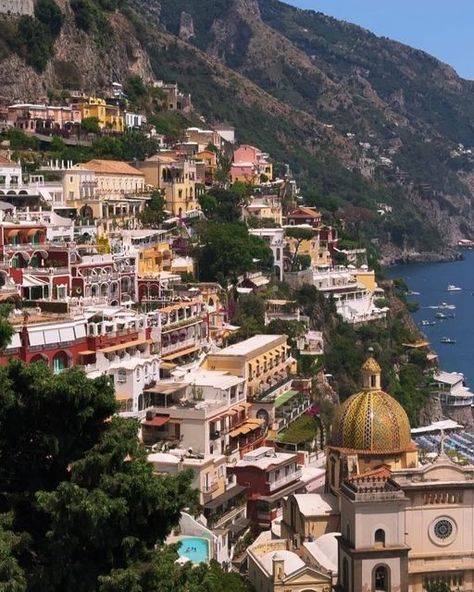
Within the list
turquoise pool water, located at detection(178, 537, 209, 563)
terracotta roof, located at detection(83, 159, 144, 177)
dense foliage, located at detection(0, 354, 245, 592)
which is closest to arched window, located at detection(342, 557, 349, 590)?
turquoise pool water, located at detection(178, 537, 209, 563)

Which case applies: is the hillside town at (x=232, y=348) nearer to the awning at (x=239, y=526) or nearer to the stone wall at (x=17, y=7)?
the awning at (x=239, y=526)

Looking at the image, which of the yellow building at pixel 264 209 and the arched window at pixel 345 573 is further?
the yellow building at pixel 264 209

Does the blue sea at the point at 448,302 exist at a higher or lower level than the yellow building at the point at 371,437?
A: lower

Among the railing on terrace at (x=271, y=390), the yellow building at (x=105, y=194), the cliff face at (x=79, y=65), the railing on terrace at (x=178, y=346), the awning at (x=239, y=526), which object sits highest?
the cliff face at (x=79, y=65)

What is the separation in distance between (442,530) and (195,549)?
5.29m

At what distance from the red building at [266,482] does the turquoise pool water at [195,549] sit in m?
5.59

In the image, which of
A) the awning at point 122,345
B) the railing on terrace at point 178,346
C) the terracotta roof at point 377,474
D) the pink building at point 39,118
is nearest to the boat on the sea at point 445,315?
the pink building at point 39,118

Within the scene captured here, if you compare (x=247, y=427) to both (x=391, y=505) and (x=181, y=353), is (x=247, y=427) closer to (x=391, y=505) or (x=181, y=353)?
(x=181, y=353)

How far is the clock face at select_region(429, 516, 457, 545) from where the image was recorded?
28.2 metres

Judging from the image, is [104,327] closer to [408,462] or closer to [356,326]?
[408,462]

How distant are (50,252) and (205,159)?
31.9 meters

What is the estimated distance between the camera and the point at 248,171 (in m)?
81.1

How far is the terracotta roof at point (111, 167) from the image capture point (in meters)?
61.1

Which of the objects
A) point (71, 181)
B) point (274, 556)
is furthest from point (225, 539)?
point (71, 181)
